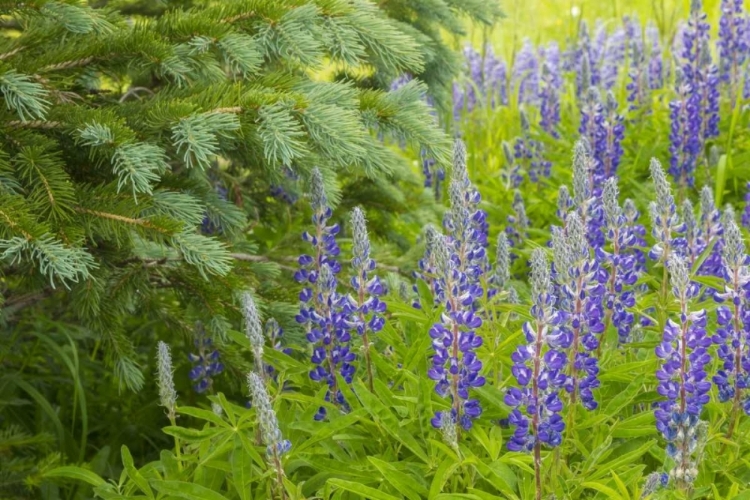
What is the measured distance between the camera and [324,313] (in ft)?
9.09

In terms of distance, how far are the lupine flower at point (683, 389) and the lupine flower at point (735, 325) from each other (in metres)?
0.15

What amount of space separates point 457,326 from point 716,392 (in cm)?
91

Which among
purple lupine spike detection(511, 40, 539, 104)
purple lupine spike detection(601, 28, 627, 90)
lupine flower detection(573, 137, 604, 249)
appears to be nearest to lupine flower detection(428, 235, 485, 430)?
lupine flower detection(573, 137, 604, 249)

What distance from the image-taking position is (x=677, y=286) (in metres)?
2.21

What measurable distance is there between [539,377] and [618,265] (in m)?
0.74

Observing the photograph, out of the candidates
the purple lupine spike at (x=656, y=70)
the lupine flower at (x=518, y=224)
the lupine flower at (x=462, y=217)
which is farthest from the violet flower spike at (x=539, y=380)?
the purple lupine spike at (x=656, y=70)

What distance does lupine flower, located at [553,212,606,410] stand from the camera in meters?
2.29

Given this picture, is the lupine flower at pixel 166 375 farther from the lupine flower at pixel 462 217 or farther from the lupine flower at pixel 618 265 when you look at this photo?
the lupine flower at pixel 618 265

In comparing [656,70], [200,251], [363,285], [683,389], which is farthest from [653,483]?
[656,70]

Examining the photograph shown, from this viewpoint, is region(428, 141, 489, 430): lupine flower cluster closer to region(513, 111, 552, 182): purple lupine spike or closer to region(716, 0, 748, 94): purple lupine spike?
region(513, 111, 552, 182): purple lupine spike

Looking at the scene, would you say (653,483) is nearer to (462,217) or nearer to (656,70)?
(462,217)

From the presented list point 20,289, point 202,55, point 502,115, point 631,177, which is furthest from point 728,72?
point 20,289

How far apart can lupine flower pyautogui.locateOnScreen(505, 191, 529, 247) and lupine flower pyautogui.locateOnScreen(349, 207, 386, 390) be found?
67.5 inches

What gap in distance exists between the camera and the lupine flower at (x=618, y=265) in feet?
8.87
